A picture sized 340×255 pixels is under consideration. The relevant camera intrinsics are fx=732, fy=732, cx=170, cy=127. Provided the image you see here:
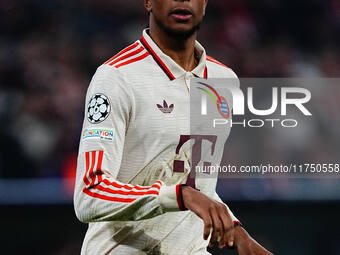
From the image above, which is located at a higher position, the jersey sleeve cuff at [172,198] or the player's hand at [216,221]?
the jersey sleeve cuff at [172,198]

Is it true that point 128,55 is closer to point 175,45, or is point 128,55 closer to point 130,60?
point 130,60

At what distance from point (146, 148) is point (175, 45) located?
585 mm

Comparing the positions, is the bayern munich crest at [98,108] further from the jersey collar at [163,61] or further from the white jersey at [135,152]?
the jersey collar at [163,61]

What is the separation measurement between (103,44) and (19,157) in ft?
6.66

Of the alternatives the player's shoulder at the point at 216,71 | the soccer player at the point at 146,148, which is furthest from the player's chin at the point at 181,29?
the player's shoulder at the point at 216,71

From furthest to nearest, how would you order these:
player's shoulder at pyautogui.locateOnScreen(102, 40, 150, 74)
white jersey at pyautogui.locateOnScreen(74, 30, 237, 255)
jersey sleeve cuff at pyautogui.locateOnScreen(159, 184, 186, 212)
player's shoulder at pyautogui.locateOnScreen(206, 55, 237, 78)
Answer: player's shoulder at pyautogui.locateOnScreen(206, 55, 237, 78)
player's shoulder at pyautogui.locateOnScreen(102, 40, 150, 74)
white jersey at pyautogui.locateOnScreen(74, 30, 237, 255)
jersey sleeve cuff at pyautogui.locateOnScreen(159, 184, 186, 212)

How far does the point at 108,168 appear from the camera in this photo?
3.07 meters

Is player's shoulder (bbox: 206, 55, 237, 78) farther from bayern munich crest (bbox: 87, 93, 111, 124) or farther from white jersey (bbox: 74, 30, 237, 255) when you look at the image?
bayern munich crest (bbox: 87, 93, 111, 124)

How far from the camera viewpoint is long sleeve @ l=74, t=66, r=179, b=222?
2.89 meters

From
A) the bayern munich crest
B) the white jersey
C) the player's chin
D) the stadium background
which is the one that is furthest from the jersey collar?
the stadium background

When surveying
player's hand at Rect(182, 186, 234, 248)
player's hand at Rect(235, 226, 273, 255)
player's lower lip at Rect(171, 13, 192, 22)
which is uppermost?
player's lower lip at Rect(171, 13, 192, 22)

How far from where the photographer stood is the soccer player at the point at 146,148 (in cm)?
297

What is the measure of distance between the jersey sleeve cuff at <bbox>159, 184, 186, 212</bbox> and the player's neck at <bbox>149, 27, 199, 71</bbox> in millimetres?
938

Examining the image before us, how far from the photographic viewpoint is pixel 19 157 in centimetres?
→ 694
